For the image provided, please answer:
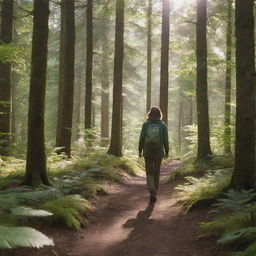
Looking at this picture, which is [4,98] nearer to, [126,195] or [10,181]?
[10,181]

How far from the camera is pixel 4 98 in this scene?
13125 millimetres

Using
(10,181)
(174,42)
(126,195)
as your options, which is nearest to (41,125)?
(10,181)

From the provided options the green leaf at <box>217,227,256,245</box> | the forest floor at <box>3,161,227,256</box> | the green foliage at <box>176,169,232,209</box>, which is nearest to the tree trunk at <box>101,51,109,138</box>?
the forest floor at <box>3,161,227,256</box>

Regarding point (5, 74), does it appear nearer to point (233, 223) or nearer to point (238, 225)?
point (233, 223)

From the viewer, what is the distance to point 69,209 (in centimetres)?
629

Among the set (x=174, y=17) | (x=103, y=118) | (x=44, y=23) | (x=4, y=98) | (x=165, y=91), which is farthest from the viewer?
(x=103, y=118)

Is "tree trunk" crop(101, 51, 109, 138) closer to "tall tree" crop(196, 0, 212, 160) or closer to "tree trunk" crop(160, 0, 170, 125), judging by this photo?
"tree trunk" crop(160, 0, 170, 125)

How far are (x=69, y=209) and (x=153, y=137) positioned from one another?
304 centimetres

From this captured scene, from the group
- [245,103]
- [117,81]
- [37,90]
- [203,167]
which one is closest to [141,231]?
[245,103]

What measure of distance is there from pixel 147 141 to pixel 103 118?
65.7ft

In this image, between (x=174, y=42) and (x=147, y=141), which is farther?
(x=174, y=42)

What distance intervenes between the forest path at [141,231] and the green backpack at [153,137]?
1.43 metres

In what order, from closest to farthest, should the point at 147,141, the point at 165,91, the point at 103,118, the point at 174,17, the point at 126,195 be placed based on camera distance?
the point at 147,141 → the point at 126,195 → the point at 165,91 → the point at 174,17 → the point at 103,118

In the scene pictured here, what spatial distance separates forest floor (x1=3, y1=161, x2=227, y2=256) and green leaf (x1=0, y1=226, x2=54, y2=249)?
1174mm
